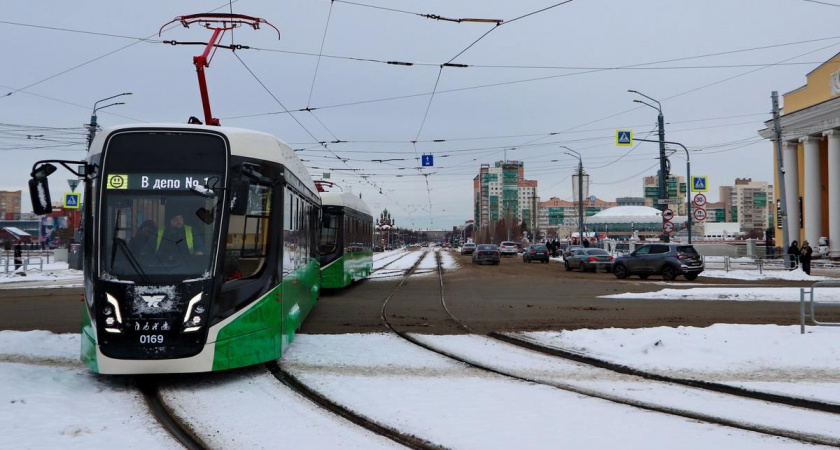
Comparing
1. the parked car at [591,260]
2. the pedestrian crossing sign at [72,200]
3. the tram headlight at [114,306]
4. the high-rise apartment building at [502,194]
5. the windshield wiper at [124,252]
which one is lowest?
the parked car at [591,260]

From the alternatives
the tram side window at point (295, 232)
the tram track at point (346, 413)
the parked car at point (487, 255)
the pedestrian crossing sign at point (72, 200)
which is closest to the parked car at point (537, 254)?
the parked car at point (487, 255)

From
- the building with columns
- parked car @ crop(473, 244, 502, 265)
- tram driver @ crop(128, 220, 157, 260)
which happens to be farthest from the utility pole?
tram driver @ crop(128, 220, 157, 260)

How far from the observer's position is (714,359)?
33.2 feet

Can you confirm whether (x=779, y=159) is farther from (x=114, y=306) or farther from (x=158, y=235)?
(x=114, y=306)

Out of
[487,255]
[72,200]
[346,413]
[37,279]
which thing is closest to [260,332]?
[346,413]

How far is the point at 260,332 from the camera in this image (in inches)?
342

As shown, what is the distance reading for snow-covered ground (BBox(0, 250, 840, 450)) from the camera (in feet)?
19.7

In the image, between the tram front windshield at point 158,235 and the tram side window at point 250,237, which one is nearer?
the tram front windshield at point 158,235

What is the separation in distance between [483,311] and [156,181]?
10348 millimetres

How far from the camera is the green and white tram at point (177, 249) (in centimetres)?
775

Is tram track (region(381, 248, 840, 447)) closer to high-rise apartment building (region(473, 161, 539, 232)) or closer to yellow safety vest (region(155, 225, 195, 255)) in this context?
yellow safety vest (region(155, 225, 195, 255))

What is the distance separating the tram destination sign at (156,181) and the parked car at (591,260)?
33769mm

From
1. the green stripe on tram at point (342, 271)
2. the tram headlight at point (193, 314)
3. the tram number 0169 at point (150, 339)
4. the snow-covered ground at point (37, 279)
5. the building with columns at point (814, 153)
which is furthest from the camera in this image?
the building with columns at point (814, 153)

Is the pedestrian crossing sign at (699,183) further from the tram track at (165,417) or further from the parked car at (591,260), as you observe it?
the tram track at (165,417)
